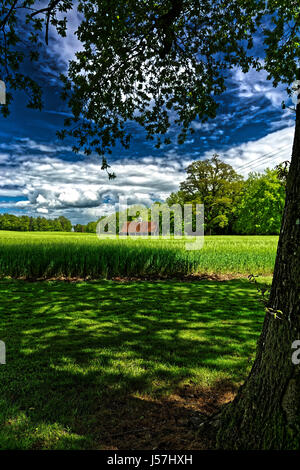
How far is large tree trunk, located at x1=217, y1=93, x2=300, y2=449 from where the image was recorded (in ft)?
6.04

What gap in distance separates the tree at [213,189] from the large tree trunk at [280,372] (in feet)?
163

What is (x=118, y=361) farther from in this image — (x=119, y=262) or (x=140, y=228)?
(x=140, y=228)

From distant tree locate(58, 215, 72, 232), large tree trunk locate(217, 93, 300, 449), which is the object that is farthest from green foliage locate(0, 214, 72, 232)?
large tree trunk locate(217, 93, 300, 449)

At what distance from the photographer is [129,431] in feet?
7.88

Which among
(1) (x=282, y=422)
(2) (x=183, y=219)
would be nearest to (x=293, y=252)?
(1) (x=282, y=422)

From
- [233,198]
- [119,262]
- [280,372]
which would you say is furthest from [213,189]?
[280,372]

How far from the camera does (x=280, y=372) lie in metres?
1.92

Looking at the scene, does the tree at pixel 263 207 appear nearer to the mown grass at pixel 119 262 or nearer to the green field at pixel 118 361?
the mown grass at pixel 119 262

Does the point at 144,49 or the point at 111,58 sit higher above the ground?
the point at 144,49

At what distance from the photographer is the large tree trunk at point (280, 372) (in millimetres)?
1841

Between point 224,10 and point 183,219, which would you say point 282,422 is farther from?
point 183,219

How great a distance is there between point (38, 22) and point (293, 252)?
674cm

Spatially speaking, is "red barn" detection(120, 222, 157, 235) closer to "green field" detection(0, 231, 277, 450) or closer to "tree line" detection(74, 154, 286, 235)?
"tree line" detection(74, 154, 286, 235)

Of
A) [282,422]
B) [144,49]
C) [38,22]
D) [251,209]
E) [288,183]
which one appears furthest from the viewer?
[251,209]
